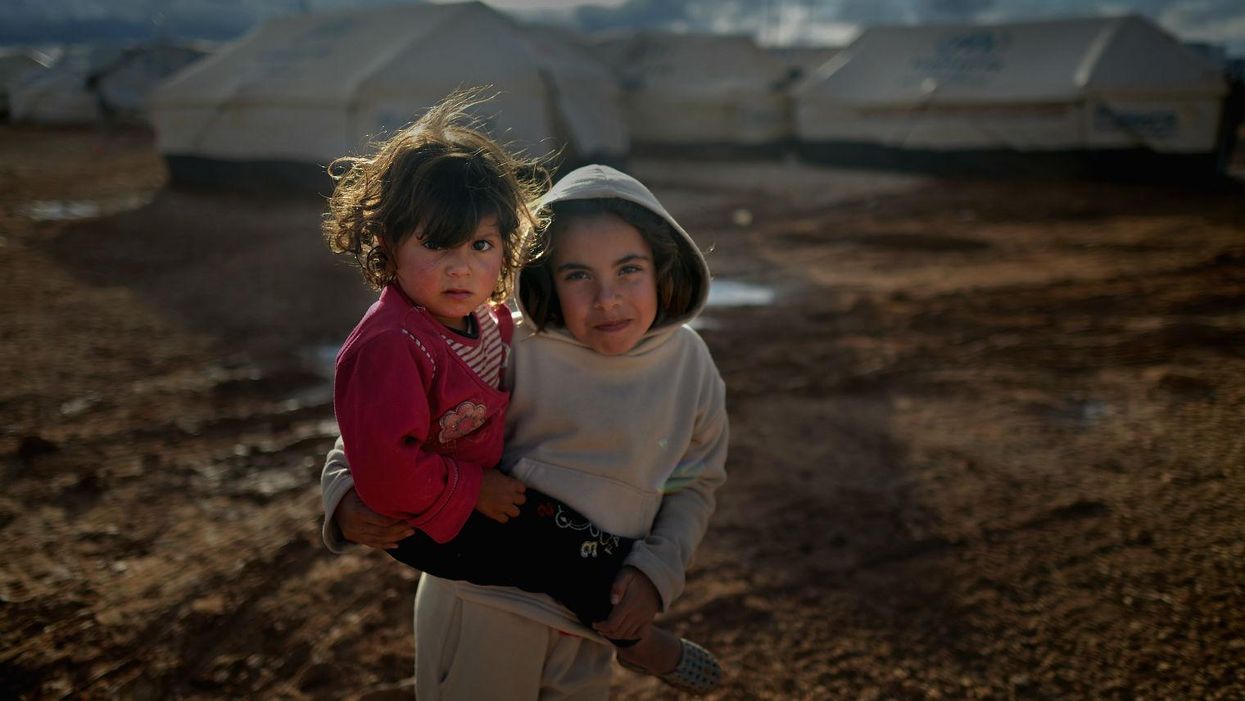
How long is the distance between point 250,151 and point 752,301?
27.8 ft

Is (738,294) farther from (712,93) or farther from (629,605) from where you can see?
(712,93)

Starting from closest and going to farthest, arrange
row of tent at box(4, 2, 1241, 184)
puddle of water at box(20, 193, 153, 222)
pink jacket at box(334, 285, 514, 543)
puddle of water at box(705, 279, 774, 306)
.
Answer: pink jacket at box(334, 285, 514, 543) → puddle of water at box(705, 279, 774, 306) → puddle of water at box(20, 193, 153, 222) → row of tent at box(4, 2, 1241, 184)

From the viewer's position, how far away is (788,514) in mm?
2744

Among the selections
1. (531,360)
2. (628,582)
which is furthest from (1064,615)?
(531,360)

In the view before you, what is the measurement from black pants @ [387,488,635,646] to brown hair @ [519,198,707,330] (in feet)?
1.19

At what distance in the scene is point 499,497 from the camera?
1.27 m

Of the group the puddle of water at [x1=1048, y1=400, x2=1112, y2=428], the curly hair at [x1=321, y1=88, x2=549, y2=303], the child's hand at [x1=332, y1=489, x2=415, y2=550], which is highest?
the curly hair at [x1=321, y1=88, x2=549, y2=303]

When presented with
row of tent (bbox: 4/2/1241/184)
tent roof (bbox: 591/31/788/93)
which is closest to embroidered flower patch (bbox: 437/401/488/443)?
row of tent (bbox: 4/2/1241/184)

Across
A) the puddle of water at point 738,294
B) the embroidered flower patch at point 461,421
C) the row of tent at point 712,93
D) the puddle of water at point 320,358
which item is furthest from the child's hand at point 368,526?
the row of tent at point 712,93

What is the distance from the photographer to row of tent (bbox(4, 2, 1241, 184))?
10.1 m

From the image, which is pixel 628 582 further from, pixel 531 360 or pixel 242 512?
pixel 242 512

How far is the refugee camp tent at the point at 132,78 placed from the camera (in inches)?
795

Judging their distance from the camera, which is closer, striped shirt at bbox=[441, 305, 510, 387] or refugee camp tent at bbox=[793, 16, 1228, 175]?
striped shirt at bbox=[441, 305, 510, 387]

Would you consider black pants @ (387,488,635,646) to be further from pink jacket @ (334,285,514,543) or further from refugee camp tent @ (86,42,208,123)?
refugee camp tent @ (86,42,208,123)
